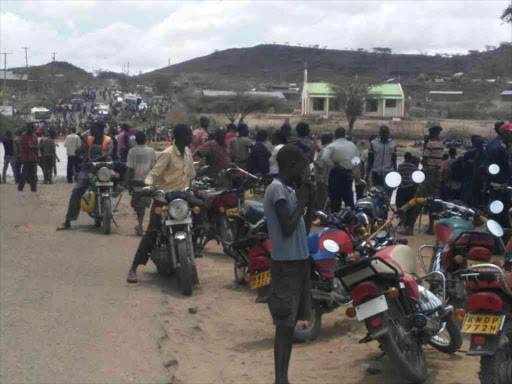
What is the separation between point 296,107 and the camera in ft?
288

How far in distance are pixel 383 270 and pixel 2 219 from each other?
425 inches

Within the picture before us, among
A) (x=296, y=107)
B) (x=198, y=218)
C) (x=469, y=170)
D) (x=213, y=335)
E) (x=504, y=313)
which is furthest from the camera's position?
(x=296, y=107)

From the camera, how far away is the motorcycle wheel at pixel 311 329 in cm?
712

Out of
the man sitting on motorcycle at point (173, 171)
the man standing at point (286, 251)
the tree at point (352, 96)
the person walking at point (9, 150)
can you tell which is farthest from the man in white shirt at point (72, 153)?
the tree at point (352, 96)

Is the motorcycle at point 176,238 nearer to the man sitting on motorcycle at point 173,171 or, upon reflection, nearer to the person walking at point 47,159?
the man sitting on motorcycle at point 173,171

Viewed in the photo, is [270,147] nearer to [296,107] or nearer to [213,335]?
[213,335]

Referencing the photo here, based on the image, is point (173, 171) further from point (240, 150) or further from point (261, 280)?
point (240, 150)

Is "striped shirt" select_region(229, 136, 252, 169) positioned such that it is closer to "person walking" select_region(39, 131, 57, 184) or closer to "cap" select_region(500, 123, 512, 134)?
"cap" select_region(500, 123, 512, 134)

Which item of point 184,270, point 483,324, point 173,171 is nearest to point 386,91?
point 173,171

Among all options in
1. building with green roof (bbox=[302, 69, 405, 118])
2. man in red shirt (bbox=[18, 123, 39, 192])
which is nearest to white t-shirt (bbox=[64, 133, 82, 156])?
man in red shirt (bbox=[18, 123, 39, 192])

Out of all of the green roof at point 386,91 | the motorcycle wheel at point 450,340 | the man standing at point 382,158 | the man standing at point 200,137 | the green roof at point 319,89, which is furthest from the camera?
the green roof at point 319,89

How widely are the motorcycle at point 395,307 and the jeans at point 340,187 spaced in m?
6.50

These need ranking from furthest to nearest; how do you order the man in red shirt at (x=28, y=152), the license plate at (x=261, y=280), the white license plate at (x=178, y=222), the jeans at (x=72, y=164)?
1. the jeans at (x=72, y=164)
2. the man in red shirt at (x=28, y=152)
3. the white license plate at (x=178, y=222)
4. the license plate at (x=261, y=280)

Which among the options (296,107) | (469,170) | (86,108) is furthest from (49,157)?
(86,108)
